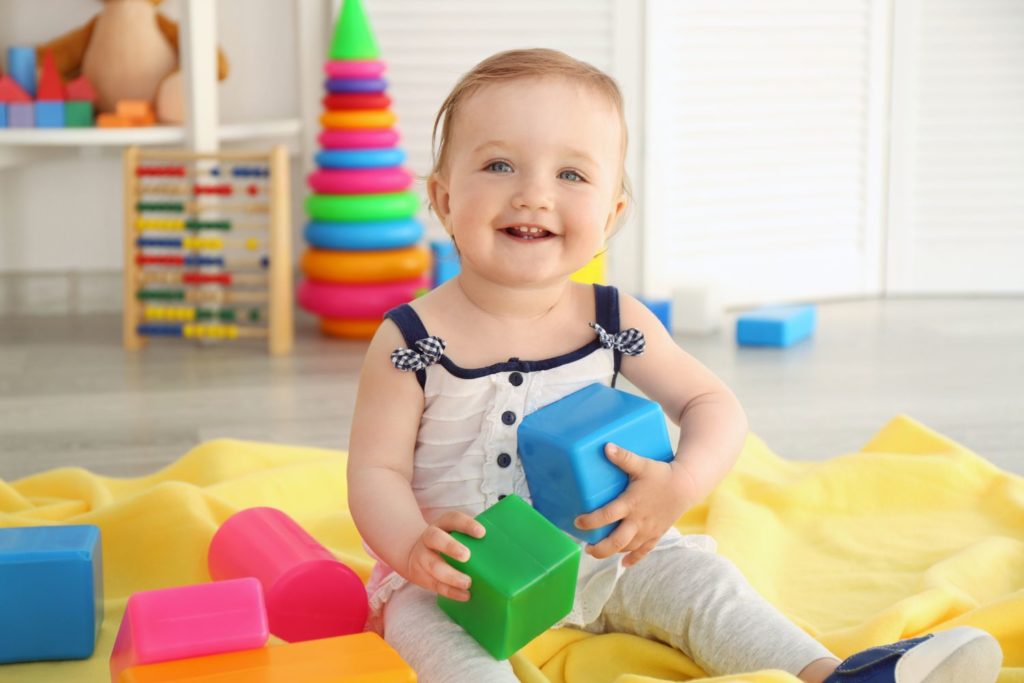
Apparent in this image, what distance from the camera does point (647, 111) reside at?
115 inches

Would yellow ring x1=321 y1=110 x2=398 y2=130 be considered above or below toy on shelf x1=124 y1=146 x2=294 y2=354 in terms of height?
above

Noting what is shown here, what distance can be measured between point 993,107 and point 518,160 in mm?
2428

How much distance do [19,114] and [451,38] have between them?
92 centimetres

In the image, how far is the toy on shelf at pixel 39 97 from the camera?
2523 mm

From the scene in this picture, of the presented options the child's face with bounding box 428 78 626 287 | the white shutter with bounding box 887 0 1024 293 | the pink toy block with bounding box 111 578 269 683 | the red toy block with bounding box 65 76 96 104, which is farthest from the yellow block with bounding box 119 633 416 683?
the white shutter with bounding box 887 0 1024 293

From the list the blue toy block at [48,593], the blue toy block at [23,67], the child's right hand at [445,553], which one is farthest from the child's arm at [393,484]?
the blue toy block at [23,67]

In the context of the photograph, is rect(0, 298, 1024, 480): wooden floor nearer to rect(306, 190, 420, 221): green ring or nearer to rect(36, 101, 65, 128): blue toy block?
rect(306, 190, 420, 221): green ring

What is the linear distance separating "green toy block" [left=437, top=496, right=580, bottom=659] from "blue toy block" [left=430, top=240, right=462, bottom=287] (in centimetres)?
165

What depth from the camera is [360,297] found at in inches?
105

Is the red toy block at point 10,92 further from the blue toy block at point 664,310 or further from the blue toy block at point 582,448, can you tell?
the blue toy block at point 582,448

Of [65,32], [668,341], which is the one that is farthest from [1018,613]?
[65,32]

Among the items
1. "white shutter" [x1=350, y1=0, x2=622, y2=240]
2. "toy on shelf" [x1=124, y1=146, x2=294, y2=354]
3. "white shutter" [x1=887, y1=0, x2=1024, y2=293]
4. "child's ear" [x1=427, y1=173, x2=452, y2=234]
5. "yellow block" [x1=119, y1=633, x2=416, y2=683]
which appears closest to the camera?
"yellow block" [x1=119, y1=633, x2=416, y2=683]

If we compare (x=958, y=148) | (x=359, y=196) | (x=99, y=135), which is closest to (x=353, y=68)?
(x=359, y=196)

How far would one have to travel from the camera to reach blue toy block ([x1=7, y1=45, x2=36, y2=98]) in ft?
8.53
